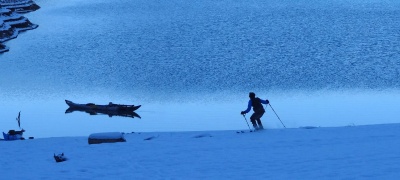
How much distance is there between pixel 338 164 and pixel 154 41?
63693mm

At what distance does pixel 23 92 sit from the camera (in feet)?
144

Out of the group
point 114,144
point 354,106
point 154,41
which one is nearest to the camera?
point 114,144

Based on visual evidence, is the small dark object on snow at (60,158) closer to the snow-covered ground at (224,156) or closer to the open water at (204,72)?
the snow-covered ground at (224,156)

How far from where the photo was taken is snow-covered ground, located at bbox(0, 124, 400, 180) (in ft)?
49.8

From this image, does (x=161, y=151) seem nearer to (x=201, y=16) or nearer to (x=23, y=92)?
(x=23, y=92)

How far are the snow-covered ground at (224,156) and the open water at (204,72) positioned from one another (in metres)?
8.29

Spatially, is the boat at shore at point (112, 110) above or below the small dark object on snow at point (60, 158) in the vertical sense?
above

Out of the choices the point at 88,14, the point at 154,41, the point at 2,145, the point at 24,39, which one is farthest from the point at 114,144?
the point at 88,14

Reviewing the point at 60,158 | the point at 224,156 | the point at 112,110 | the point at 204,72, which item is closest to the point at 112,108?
the point at 112,110

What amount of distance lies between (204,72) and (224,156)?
3286 centimetres

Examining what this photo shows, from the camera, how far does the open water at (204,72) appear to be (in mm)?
32594

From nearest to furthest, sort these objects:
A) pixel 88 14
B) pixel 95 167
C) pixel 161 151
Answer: pixel 95 167
pixel 161 151
pixel 88 14

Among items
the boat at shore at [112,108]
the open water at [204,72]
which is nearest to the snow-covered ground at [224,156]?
the open water at [204,72]

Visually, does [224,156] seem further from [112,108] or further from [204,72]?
[204,72]
